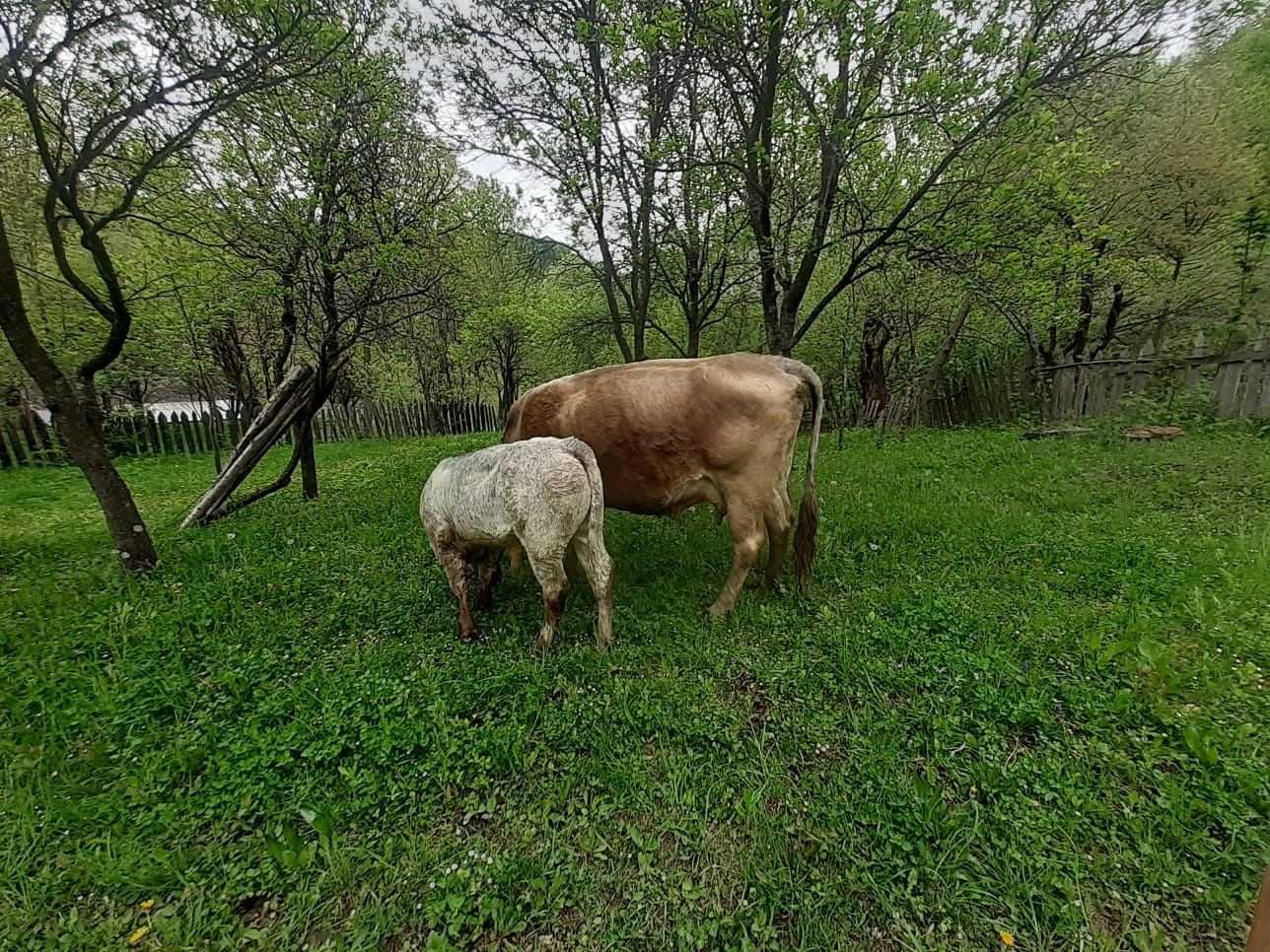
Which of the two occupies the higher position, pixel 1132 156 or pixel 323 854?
pixel 1132 156

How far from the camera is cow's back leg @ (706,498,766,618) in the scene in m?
4.12

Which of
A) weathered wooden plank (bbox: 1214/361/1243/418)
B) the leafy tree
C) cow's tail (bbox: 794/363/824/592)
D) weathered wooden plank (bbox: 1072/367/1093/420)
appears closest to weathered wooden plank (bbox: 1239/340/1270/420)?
weathered wooden plank (bbox: 1214/361/1243/418)

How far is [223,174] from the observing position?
21.0 feet

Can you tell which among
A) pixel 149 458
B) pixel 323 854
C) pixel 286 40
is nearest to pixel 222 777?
pixel 323 854

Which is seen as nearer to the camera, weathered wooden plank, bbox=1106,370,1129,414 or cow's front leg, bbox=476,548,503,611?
cow's front leg, bbox=476,548,503,611

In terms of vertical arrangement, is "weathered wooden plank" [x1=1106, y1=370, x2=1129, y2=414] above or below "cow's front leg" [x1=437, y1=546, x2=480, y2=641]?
above

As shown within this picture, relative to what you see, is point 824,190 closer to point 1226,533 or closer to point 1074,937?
point 1226,533

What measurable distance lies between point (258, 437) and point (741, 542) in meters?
6.87

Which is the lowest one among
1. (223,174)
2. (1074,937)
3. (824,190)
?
(1074,937)

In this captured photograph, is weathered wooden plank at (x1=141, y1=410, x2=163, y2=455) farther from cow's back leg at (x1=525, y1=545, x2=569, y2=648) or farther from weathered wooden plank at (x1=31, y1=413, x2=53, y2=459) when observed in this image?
cow's back leg at (x1=525, y1=545, x2=569, y2=648)

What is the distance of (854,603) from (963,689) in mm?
1098

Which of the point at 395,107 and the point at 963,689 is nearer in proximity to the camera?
the point at 963,689

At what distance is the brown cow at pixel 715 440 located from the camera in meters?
4.12

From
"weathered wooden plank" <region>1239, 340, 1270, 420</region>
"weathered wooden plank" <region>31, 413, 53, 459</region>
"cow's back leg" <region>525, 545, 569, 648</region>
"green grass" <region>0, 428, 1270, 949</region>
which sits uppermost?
"weathered wooden plank" <region>31, 413, 53, 459</region>
